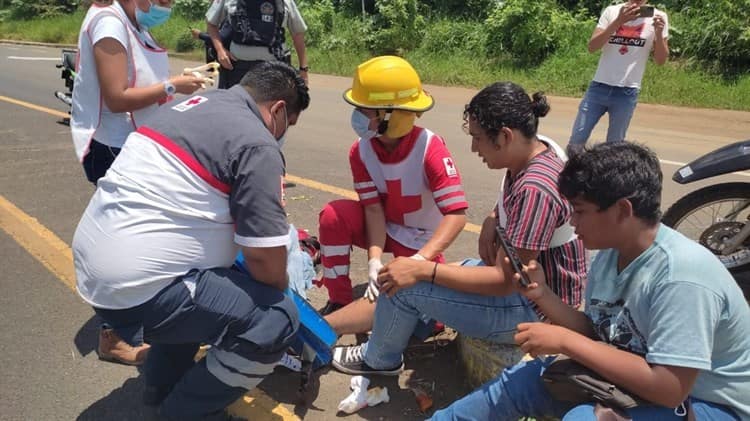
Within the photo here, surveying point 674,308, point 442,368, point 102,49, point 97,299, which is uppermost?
point 102,49

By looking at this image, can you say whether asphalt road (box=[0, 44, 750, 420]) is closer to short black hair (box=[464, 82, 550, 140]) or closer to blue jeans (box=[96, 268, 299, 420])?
blue jeans (box=[96, 268, 299, 420])

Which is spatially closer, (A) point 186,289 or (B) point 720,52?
(A) point 186,289

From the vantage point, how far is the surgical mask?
2.90m

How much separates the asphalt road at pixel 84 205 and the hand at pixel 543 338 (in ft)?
2.66

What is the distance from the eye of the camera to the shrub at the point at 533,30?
12.6m

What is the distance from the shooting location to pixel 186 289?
207cm

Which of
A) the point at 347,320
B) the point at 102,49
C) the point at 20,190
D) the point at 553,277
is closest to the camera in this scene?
the point at 553,277

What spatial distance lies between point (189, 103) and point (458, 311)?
123cm

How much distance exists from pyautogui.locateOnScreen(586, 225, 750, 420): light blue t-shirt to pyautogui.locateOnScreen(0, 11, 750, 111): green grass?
8.97 meters

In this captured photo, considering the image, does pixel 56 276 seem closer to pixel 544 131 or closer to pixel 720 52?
pixel 544 131

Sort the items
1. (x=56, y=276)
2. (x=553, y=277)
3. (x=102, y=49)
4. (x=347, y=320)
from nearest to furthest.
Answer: (x=553, y=277) < (x=102, y=49) < (x=347, y=320) < (x=56, y=276)

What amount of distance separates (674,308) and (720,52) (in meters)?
10.4

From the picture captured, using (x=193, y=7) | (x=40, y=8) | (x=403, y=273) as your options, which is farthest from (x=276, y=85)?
(x=40, y=8)

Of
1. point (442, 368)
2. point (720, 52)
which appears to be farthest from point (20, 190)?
point (720, 52)
